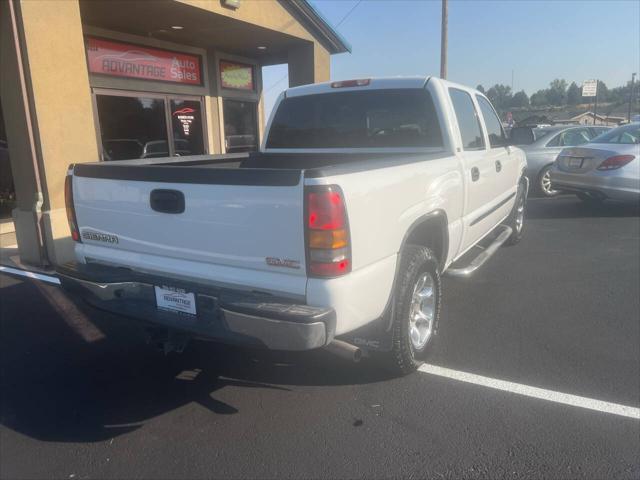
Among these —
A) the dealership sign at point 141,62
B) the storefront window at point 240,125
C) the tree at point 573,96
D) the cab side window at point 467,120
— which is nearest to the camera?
the cab side window at point 467,120

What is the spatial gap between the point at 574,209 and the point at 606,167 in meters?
1.53

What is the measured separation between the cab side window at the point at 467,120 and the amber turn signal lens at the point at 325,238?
228 centimetres

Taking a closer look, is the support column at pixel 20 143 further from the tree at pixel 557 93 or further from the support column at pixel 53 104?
the tree at pixel 557 93

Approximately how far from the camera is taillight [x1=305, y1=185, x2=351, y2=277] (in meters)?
2.49

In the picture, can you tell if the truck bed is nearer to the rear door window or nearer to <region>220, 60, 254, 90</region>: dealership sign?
the rear door window

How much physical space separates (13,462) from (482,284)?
4421 mm

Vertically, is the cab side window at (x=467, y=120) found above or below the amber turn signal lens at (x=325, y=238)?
above

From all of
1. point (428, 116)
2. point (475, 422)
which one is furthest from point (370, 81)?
point (475, 422)

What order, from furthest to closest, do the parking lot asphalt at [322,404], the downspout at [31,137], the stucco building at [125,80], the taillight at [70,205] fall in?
the stucco building at [125,80] → the downspout at [31,137] → the taillight at [70,205] → the parking lot asphalt at [322,404]

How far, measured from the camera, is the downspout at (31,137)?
570 centimetres

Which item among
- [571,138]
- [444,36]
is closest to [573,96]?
[444,36]

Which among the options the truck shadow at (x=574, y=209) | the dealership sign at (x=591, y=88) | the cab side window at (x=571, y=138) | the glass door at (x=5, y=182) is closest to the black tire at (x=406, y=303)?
the truck shadow at (x=574, y=209)

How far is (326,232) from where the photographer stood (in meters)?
2.52

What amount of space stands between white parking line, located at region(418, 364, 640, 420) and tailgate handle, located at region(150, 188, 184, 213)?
202 centimetres
